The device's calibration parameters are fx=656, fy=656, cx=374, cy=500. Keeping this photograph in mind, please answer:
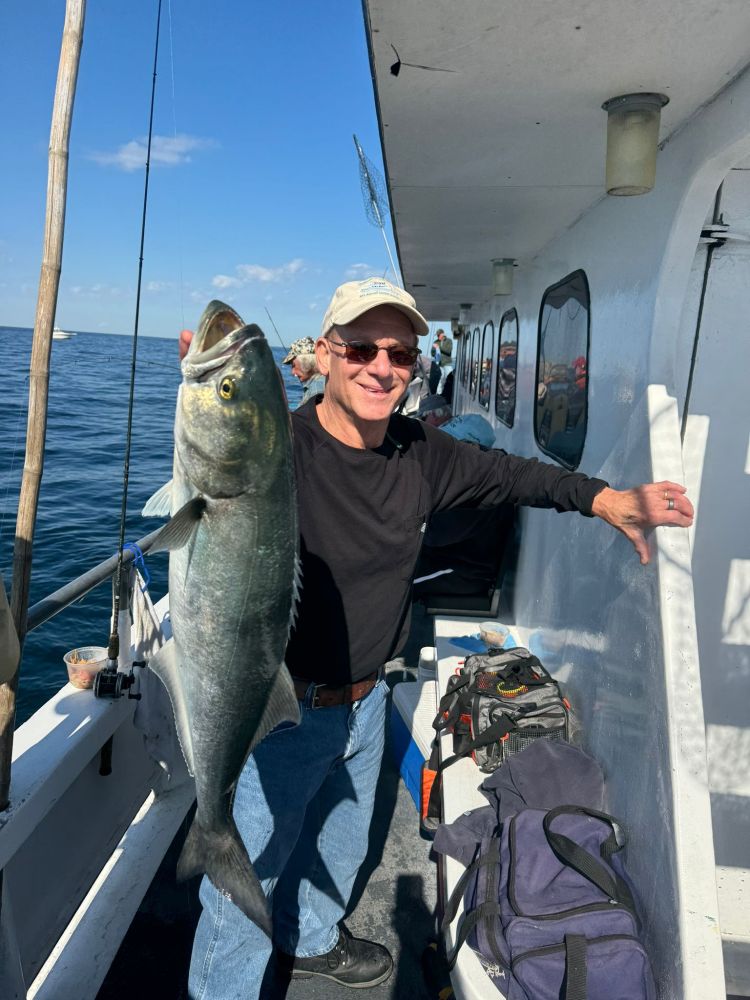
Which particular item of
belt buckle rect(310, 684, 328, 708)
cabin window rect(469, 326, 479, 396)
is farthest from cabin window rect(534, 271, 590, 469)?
cabin window rect(469, 326, 479, 396)

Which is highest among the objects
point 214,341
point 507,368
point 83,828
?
point 507,368

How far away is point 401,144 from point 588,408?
69.6 inches

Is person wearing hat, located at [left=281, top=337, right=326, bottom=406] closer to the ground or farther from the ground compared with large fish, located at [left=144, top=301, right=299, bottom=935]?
farther from the ground

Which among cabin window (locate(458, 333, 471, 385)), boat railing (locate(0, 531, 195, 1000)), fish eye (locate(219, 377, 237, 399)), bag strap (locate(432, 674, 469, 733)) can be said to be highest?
cabin window (locate(458, 333, 471, 385))

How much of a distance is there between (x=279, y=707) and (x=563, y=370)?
3553 mm

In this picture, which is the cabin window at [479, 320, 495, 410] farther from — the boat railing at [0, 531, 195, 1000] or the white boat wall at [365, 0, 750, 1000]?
the boat railing at [0, 531, 195, 1000]

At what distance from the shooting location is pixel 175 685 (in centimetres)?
187

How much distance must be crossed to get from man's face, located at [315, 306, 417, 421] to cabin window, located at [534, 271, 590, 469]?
6.91ft

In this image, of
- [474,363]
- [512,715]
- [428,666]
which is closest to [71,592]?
[512,715]

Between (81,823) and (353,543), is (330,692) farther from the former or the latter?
(81,823)

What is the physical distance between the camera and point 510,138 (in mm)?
3053

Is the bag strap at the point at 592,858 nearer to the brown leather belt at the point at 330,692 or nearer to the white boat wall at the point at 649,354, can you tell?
the white boat wall at the point at 649,354

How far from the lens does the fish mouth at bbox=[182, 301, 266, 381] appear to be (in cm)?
154

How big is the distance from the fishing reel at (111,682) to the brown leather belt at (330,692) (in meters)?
1.44
